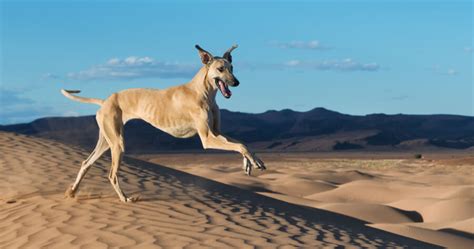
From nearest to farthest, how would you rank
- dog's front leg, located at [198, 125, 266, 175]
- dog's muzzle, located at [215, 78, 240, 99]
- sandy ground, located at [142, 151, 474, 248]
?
dog's front leg, located at [198, 125, 266, 175] < dog's muzzle, located at [215, 78, 240, 99] < sandy ground, located at [142, 151, 474, 248]

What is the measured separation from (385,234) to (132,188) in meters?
Result: 3.83

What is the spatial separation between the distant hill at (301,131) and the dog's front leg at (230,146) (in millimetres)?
63127

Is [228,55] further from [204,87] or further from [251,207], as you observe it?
[251,207]

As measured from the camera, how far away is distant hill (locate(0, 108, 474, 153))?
259 ft

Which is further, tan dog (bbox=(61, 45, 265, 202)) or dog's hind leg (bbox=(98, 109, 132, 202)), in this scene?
dog's hind leg (bbox=(98, 109, 132, 202))

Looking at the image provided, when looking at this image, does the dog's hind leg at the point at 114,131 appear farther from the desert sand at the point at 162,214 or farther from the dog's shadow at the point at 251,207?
the dog's shadow at the point at 251,207

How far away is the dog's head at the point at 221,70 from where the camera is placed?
25.9 ft

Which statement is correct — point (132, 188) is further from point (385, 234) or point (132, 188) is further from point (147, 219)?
point (385, 234)

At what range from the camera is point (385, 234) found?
1189 cm

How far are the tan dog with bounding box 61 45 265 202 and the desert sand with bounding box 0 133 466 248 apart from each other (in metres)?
0.77

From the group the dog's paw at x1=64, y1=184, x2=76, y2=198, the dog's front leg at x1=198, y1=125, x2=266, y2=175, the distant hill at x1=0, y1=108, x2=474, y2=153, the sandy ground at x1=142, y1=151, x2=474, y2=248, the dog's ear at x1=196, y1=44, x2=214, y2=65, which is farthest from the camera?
the distant hill at x1=0, y1=108, x2=474, y2=153

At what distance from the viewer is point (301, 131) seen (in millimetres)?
104375

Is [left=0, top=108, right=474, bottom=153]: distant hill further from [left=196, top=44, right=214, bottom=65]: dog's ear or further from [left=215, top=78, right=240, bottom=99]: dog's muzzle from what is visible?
[left=215, top=78, right=240, bottom=99]: dog's muzzle

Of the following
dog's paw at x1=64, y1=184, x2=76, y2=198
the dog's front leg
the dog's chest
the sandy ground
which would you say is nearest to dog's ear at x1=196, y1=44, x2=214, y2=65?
the dog's front leg
